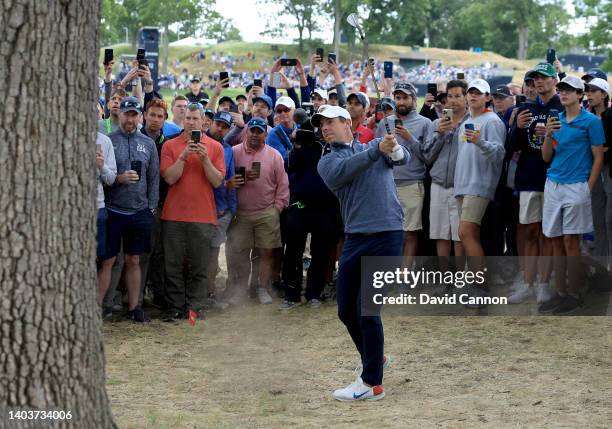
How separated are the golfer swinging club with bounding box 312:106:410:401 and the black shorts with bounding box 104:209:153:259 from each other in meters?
3.07

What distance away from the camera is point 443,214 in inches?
408

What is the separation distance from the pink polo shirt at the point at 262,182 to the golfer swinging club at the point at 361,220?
3.64 metres

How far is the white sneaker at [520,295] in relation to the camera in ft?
33.6

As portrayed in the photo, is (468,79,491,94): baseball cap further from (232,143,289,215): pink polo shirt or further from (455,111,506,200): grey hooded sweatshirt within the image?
(232,143,289,215): pink polo shirt

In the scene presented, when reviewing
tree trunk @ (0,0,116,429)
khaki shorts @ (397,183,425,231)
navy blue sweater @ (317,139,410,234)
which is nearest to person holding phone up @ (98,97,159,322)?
khaki shorts @ (397,183,425,231)

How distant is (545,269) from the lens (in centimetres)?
995

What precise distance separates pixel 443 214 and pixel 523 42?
7786 cm

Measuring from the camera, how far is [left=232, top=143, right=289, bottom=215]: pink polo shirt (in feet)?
35.9

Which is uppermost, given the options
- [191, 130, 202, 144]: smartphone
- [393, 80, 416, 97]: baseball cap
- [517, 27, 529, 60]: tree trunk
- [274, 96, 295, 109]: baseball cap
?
[517, 27, 529, 60]: tree trunk

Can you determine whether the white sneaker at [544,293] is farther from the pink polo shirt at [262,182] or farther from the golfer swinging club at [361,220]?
the golfer swinging club at [361,220]

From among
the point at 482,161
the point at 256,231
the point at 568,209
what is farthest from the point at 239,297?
the point at 568,209

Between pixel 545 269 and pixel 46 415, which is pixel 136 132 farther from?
pixel 46 415

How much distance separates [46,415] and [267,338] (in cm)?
472

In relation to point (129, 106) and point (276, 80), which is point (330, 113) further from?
point (276, 80)
